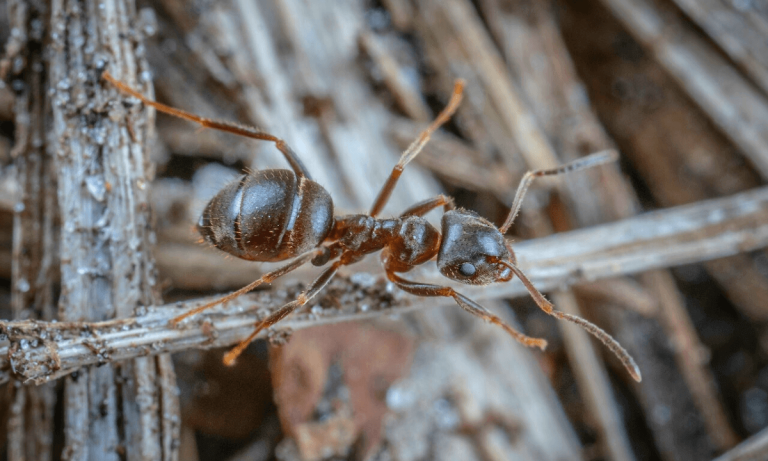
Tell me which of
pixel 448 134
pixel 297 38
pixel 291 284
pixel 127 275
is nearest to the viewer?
pixel 127 275

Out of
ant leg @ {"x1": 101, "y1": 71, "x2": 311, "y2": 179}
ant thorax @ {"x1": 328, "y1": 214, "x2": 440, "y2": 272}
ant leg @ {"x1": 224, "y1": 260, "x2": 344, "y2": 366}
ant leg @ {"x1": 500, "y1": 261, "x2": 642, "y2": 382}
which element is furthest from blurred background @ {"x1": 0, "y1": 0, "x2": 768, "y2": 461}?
ant leg @ {"x1": 500, "y1": 261, "x2": 642, "y2": 382}

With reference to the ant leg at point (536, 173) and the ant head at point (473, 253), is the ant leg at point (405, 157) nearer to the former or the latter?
the ant head at point (473, 253)

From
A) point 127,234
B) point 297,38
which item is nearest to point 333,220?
point 127,234

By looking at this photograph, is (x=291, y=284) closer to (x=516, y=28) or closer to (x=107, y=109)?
(x=107, y=109)

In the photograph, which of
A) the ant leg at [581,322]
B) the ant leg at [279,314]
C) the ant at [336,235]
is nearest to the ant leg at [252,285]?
the ant at [336,235]

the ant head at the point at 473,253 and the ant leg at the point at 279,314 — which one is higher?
the ant head at the point at 473,253

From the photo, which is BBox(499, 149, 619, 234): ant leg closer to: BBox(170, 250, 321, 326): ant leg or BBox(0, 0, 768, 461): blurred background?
BBox(0, 0, 768, 461): blurred background
